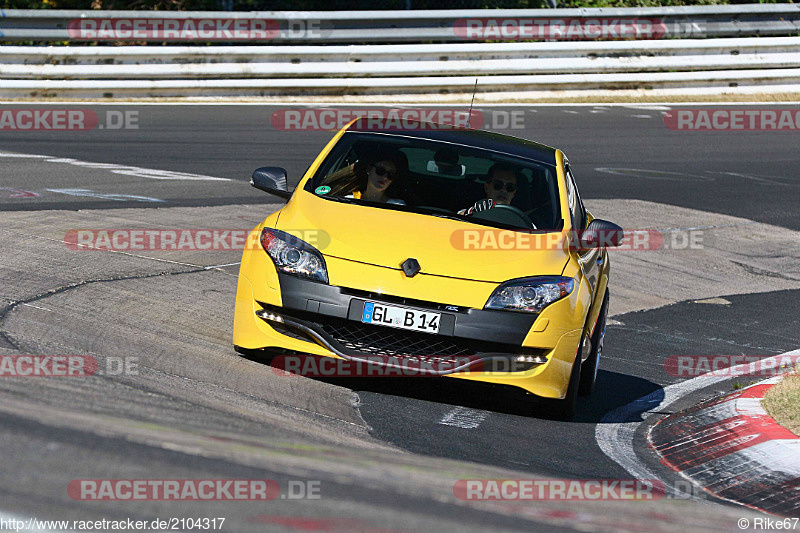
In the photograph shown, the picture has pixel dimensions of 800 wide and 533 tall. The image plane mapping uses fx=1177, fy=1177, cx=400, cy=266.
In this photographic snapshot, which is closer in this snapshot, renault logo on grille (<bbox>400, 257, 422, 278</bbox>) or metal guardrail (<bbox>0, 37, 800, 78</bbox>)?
renault logo on grille (<bbox>400, 257, 422, 278</bbox>)

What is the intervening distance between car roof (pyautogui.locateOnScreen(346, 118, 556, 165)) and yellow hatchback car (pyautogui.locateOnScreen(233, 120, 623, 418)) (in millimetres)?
293

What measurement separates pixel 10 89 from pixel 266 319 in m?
14.0

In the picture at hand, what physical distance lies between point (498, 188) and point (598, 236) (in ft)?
2.42

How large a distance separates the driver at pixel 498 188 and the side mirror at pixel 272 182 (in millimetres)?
1127

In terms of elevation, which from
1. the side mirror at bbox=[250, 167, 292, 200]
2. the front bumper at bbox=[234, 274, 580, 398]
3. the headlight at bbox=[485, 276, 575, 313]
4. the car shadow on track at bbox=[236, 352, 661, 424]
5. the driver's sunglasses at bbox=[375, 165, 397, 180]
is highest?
the driver's sunglasses at bbox=[375, 165, 397, 180]

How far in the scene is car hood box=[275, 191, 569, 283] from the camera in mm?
6355

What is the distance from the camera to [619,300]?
10594mm

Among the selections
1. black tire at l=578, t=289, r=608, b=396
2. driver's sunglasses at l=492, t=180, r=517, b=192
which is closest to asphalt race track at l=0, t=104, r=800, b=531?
black tire at l=578, t=289, r=608, b=396

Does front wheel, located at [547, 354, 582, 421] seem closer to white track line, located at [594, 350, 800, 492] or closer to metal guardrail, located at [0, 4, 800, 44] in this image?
white track line, located at [594, 350, 800, 492]

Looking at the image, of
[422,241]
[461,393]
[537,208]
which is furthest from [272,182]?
[461,393]

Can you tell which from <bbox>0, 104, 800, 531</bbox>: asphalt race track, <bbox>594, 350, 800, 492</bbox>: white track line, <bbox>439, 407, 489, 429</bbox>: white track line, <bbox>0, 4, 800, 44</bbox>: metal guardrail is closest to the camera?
<bbox>0, 104, 800, 531</bbox>: asphalt race track

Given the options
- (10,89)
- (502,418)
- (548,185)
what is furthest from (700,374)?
(10,89)

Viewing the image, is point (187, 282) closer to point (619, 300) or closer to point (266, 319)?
point (266, 319)

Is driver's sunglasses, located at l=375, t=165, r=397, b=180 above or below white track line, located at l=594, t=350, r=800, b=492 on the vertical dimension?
above
